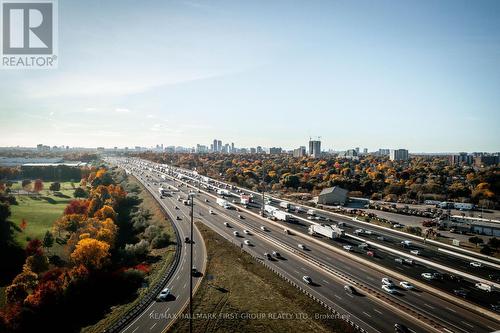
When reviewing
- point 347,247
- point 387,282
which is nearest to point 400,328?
point 387,282

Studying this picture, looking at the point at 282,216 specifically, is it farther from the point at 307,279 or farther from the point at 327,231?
the point at 307,279

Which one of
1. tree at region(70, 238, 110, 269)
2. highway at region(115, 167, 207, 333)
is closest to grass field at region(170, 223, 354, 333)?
highway at region(115, 167, 207, 333)

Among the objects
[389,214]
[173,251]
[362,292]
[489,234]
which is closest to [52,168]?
[173,251]

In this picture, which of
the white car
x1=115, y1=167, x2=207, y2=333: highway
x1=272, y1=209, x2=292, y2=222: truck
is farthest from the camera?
x1=272, y1=209, x2=292, y2=222: truck

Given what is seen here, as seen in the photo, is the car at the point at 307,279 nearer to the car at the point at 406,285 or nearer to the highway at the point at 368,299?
the highway at the point at 368,299

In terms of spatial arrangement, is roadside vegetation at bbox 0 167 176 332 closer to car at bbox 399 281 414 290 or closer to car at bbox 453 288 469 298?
car at bbox 399 281 414 290

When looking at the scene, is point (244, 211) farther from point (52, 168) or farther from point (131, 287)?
point (52, 168)

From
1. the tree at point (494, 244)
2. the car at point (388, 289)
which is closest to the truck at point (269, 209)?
the car at point (388, 289)
